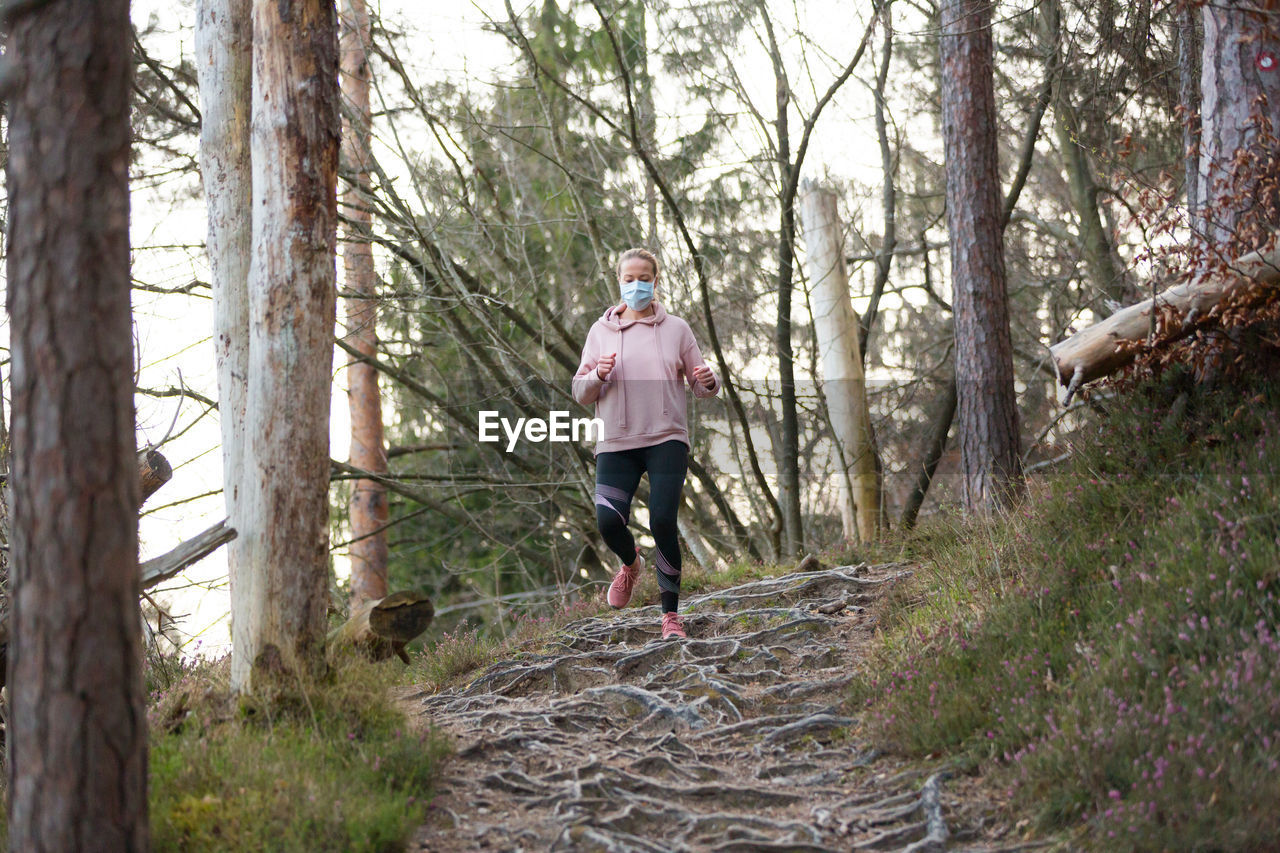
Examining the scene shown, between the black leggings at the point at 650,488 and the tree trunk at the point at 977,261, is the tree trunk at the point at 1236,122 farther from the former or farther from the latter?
the black leggings at the point at 650,488

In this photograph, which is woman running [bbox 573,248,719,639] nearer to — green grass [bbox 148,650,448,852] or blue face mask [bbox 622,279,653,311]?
blue face mask [bbox 622,279,653,311]

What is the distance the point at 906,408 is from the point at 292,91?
11362 millimetres

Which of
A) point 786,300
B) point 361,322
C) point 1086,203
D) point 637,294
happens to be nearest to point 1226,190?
point 637,294

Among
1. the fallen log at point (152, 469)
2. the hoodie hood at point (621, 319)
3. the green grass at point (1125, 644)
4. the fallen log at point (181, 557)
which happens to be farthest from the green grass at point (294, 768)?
the hoodie hood at point (621, 319)

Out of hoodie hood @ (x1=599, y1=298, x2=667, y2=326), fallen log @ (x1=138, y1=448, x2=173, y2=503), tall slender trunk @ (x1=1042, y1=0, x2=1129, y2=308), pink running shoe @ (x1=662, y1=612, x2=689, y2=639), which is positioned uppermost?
tall slender trunk @ (x1=1042, y1=0, x2=1129, y2=308)

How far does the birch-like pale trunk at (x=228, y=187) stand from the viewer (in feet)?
20.2

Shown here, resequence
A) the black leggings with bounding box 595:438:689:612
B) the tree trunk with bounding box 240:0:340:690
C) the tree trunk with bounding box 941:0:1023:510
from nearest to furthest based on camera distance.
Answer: the tree trunk with bounding box 240:0:340:690 → the black leggings with bounding box 595:438:689:612 → the tree trunk with bounding box 941:0:1023:510

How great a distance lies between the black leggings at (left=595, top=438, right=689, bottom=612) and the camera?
20.6ft

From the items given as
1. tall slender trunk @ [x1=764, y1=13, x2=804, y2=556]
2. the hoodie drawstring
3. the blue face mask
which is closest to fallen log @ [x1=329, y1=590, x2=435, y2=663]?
the hoodie drawstring

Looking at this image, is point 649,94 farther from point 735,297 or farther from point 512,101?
point 735,297

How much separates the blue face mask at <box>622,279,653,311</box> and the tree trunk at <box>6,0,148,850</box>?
3.33 m

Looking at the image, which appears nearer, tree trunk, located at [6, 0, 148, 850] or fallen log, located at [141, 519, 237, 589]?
tree trunk, located at [6, 0, 148, 850]

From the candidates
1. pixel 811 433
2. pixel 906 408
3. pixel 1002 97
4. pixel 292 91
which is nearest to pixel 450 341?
pixel 811 433

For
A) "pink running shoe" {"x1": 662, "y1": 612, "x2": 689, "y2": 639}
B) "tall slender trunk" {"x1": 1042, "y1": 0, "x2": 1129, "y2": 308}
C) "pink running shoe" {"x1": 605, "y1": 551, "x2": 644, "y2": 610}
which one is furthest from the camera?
"tall slender trunk" {"x1": 1042, "y1": 0, "x2": 1129, "y2": 308}
